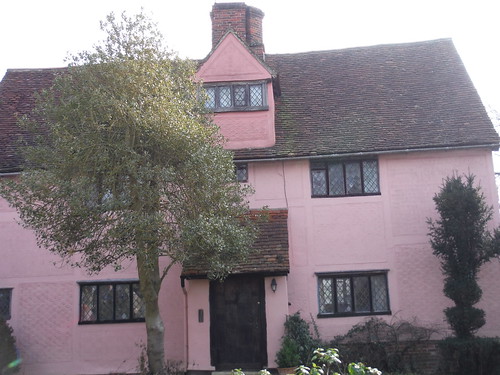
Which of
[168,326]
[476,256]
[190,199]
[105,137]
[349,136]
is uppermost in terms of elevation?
[349,136]

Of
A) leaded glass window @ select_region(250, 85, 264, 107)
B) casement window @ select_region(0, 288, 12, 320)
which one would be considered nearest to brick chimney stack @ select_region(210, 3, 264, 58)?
leaded glass window @ select_region(250, 85, 264, 107)

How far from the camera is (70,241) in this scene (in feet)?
38.9

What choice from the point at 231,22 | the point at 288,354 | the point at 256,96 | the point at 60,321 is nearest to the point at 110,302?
the point at 60,321

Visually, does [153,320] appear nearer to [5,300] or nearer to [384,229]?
[5,300]

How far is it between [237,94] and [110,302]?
710cm

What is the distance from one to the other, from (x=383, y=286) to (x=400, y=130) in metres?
4.59

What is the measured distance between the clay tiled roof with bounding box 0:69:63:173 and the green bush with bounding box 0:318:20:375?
4.44 metres

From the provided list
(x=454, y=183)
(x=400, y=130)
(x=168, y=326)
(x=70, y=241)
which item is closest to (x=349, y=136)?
(x=400, y=130)

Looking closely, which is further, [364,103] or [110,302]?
[364,103]

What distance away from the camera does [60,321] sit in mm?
16219

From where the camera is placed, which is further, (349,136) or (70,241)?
(349,136)

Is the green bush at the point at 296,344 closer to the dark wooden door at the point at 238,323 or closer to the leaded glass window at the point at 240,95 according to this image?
the dark wooden door at the point at 238,323

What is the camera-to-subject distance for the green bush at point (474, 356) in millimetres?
14125

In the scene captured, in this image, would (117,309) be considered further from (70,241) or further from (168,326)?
(70,241)
